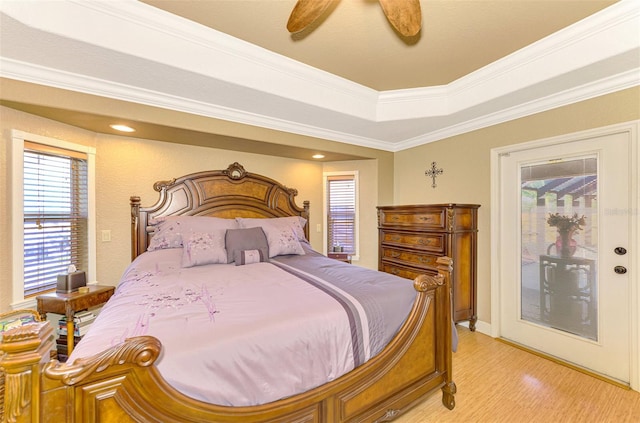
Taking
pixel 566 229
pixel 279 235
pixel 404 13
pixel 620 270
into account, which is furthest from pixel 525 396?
pixel 404 13

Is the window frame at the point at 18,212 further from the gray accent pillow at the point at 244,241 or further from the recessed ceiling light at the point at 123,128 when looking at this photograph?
the gray accent pillow at the point at 244,241

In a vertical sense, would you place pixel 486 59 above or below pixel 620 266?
above

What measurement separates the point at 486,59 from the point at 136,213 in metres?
3.81

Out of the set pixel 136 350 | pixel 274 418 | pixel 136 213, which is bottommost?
pixel 274 418

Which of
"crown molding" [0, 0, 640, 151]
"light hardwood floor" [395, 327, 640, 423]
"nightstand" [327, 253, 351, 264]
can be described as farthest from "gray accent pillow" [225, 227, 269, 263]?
"light hardwood floor" [395, 327, 640, 423]

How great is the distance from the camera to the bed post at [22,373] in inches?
30.7

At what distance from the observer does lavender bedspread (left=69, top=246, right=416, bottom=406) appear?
42.6 inches

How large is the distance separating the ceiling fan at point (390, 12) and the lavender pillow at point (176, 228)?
2.03m

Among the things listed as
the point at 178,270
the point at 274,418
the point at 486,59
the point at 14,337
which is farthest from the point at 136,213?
the point at 486,59

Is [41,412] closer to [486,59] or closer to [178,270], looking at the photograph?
[178,270]

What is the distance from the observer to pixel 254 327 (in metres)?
1.22

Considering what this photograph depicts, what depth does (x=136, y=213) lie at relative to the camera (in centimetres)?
294

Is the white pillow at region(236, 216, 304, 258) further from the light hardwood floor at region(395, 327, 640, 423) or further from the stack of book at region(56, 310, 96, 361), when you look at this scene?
the light hardwood floor at region(395, 327, 640, 423)

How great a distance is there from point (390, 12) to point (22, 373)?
214 cm
